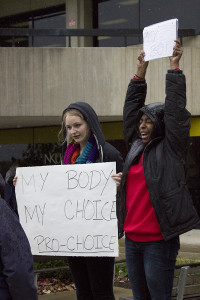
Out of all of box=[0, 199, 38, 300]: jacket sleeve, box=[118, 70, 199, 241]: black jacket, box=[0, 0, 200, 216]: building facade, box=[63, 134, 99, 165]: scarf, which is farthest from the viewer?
box=[0, 0, 200, 216]: building facade

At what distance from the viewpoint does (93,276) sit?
439 centimetres

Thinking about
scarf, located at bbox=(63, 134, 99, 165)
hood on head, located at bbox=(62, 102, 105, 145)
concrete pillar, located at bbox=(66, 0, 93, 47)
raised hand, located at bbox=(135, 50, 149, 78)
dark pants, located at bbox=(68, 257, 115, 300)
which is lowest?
dark pants, located at bbox=(68, 257, 115, 300)

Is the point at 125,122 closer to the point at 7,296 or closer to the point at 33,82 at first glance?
the point at 7,296

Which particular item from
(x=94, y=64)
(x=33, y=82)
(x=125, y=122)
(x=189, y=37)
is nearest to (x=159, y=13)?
(x=189, y=37)

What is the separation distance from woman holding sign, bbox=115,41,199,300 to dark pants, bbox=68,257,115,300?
18cm

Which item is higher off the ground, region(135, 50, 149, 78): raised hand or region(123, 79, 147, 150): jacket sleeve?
region(135, 50, 149, 78): raised hand

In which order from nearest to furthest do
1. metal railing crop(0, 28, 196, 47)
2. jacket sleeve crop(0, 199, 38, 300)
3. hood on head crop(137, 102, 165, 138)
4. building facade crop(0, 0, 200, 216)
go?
jacket sleeve crop(0, 199, 38, 300)
hood on head crop(137, 102, 165, 138)
building facade crop(0, 0, 200, 216)
metal railing crop(0, 28, 196, 47)

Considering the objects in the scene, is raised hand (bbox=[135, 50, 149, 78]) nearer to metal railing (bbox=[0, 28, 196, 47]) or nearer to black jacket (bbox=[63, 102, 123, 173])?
black jacket (bbox=[63, 102, 123, 173])

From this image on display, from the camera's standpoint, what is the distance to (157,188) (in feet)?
13.5

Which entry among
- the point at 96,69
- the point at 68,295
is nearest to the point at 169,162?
the point at 68,295

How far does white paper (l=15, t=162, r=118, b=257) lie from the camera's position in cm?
458

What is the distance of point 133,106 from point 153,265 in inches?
42.8

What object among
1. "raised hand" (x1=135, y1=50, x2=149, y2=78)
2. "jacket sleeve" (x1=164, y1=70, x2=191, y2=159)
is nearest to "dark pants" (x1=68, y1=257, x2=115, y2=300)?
"jacket sleeve" (x1=164, y1=70, x2=191, y2=159)

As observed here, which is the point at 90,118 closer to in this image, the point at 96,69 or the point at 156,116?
the point at 156,116
